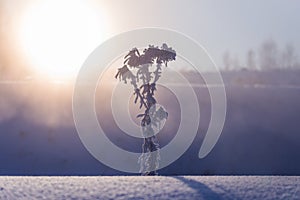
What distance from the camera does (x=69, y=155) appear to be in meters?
26.4

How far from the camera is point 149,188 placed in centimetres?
393

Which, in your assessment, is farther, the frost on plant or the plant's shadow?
the frost on plant

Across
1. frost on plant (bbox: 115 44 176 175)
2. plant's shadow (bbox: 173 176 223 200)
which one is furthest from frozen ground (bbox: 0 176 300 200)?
frost on plant (bbox: 115 44 176 175)

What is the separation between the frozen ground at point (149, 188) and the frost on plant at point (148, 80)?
6943 mm

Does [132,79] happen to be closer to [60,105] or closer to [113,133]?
[113,133]

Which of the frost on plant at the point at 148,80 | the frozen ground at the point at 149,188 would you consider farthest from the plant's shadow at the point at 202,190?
the frost on plant at the point at 148,80

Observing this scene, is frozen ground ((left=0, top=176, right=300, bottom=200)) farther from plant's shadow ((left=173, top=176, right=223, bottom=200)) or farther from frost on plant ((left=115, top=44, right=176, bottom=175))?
frost on plant ((left=115, top=44, right=176, bottom=175))

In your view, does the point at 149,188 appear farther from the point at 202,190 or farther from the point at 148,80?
the point at 148,80

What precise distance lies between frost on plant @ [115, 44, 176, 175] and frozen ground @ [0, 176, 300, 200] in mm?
6943

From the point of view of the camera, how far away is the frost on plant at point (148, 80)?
1115 centimetres

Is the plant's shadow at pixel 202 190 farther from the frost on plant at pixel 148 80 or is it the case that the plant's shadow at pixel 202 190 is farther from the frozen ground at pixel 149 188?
the frost on plant at pixel 148 80

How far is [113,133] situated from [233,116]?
726 centimetres

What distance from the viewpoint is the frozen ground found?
Result: 378 cm

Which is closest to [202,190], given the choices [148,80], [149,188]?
[149,188]
